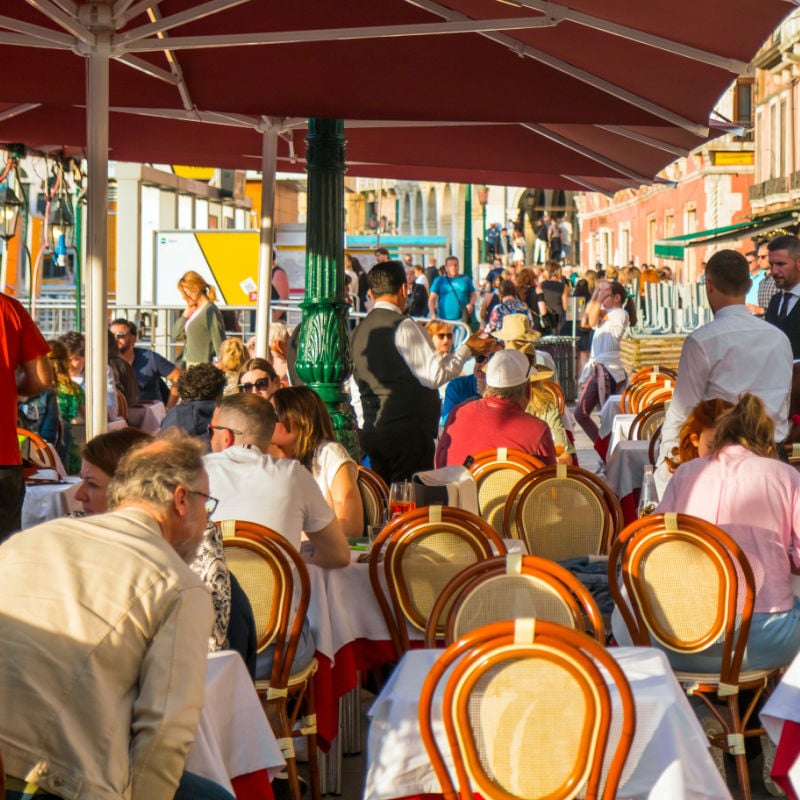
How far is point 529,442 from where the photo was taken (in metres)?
7.65

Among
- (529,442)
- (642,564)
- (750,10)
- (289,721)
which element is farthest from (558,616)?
(529,442)

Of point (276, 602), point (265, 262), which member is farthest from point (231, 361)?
point (276, 602)

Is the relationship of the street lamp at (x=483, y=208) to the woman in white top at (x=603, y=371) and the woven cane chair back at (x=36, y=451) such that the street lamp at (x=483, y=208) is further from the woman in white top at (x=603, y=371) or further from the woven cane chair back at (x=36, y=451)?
the woven cane chair back at (x=36, y=451)

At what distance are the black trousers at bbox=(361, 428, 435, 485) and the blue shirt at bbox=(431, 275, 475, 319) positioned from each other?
14.8 m

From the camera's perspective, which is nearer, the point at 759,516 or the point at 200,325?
the point at 759,516

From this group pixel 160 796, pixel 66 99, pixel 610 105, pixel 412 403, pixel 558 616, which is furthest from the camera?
pixel 412 403

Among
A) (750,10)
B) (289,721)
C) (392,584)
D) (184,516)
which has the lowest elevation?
(289,721)

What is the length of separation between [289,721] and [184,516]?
1866 millimetres

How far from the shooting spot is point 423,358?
27.6 ft

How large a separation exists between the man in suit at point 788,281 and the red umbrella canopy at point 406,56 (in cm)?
159

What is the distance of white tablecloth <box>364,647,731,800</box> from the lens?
3.55 m

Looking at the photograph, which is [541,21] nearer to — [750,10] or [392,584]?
[750,10]

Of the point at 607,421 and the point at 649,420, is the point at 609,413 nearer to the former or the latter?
the point at 607,421

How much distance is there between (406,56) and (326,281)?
2462 mm
